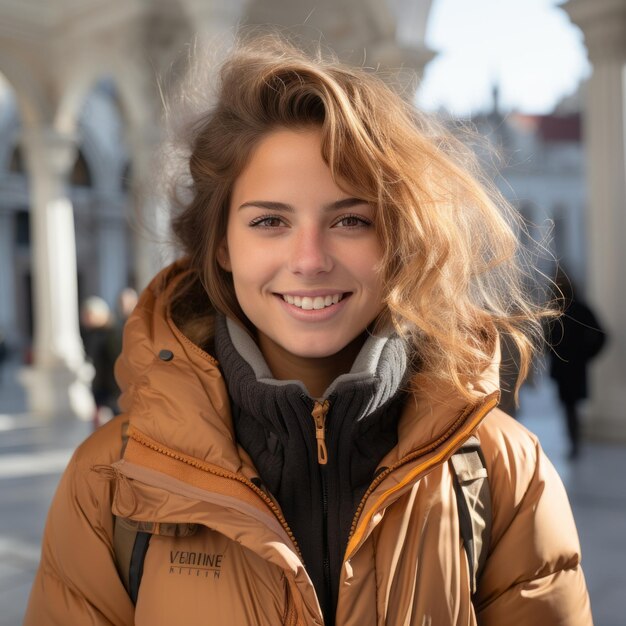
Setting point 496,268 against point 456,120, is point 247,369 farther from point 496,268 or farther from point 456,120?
point 456,120

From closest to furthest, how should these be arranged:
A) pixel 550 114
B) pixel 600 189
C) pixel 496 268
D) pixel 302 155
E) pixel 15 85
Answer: pixel 302 155, pixel 496 268, pixel 600 189, pixel 15 85, pixel 550 114

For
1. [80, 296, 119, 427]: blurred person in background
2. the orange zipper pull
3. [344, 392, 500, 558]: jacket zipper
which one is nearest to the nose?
the orange zipper pull

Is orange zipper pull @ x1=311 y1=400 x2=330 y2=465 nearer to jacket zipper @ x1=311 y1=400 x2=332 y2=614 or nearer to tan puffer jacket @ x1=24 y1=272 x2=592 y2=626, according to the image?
jacket zipper @ x1=311 y1=400 x2=332 y2=614

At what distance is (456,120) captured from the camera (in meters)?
1.71

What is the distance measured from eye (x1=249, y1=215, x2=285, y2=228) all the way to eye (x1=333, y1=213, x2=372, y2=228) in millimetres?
106

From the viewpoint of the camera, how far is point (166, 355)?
4.67ft

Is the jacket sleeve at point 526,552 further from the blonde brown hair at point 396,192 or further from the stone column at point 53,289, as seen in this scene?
the stone column at point 53,289

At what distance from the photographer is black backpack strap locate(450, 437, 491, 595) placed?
1331 mm

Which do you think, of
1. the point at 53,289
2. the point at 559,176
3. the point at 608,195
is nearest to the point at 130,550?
the point at 608,195

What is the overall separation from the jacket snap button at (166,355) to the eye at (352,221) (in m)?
0.39

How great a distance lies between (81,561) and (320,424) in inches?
19.1

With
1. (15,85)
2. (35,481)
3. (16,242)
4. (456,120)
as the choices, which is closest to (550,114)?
(16,242)

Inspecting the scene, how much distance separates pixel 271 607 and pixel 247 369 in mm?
414

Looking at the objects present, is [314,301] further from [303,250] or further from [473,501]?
[473,501]
